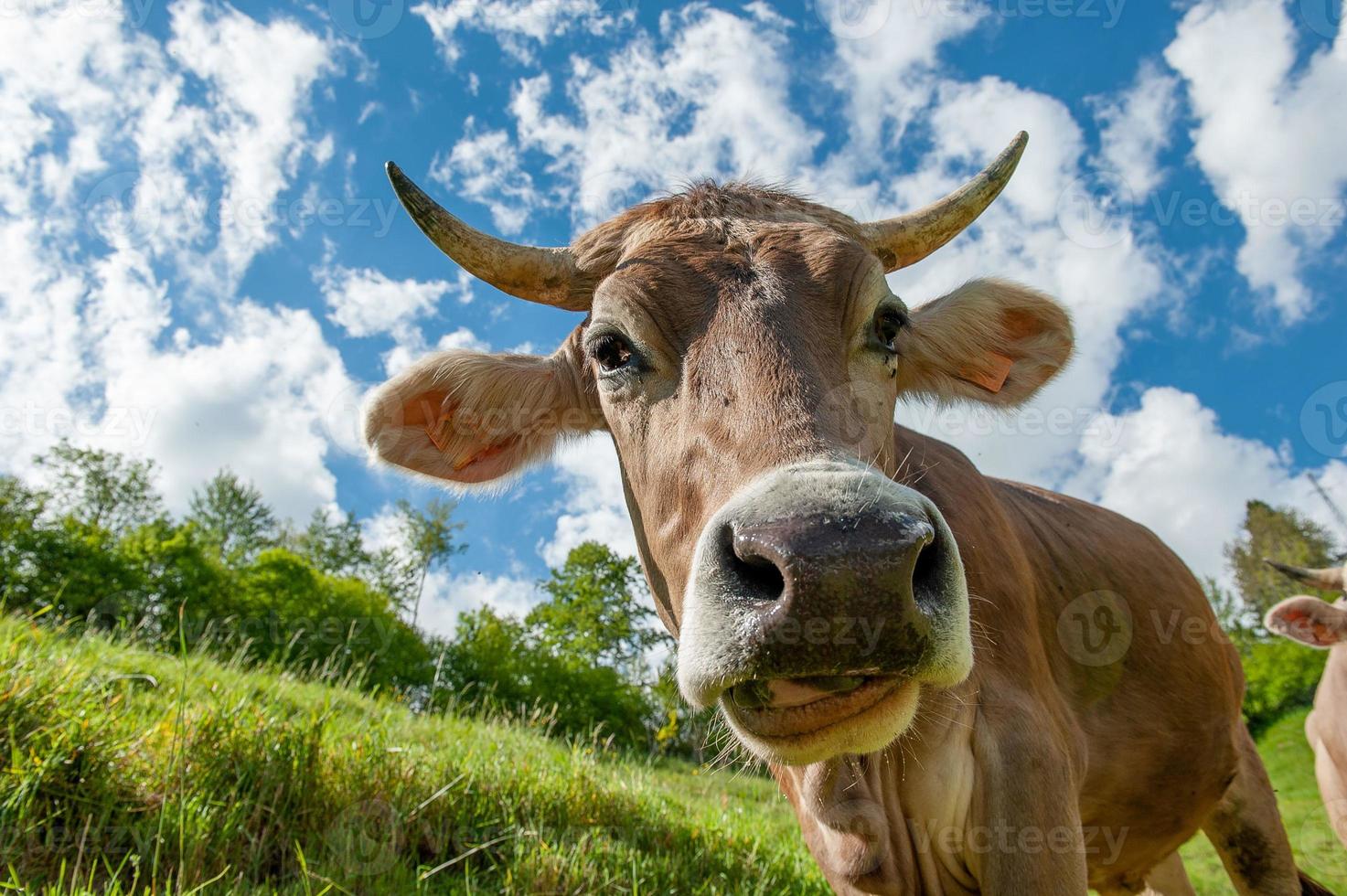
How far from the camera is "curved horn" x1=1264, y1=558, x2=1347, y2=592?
8.69 metres

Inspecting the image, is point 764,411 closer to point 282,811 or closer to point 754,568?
point 754,568

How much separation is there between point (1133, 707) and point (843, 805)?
182 cm

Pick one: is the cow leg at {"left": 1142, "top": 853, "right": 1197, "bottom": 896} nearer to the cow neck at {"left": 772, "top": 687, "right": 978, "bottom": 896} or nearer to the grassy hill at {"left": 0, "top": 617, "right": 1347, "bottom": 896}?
the grassy hill at {"left": 0, "top": 617, "right": 1347, "bottom": 896}

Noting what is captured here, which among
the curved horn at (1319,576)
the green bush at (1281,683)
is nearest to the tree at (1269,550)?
the green bush at (1281,683)

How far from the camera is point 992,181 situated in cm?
377

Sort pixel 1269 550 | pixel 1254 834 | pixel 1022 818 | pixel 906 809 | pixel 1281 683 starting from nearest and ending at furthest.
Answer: pixel 1022 818
pixel 906 809
pixel 1254 834
pixel 1281 683
pixel 1269 550

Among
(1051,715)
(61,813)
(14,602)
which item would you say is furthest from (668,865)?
(14,602)

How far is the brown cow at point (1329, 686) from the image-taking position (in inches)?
298

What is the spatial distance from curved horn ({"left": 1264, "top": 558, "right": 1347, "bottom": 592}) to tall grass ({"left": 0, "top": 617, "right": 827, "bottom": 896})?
6.54 m

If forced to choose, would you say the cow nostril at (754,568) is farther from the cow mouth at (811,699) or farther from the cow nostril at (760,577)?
the cow mouth at (811,699)

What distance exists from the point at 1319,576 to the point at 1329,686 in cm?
119

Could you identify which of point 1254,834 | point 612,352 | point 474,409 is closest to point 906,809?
point 612,352

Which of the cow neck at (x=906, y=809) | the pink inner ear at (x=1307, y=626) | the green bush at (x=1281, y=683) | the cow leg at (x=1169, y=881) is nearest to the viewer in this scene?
the cow neck at (x=906, y=809)

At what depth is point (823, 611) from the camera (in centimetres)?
169
